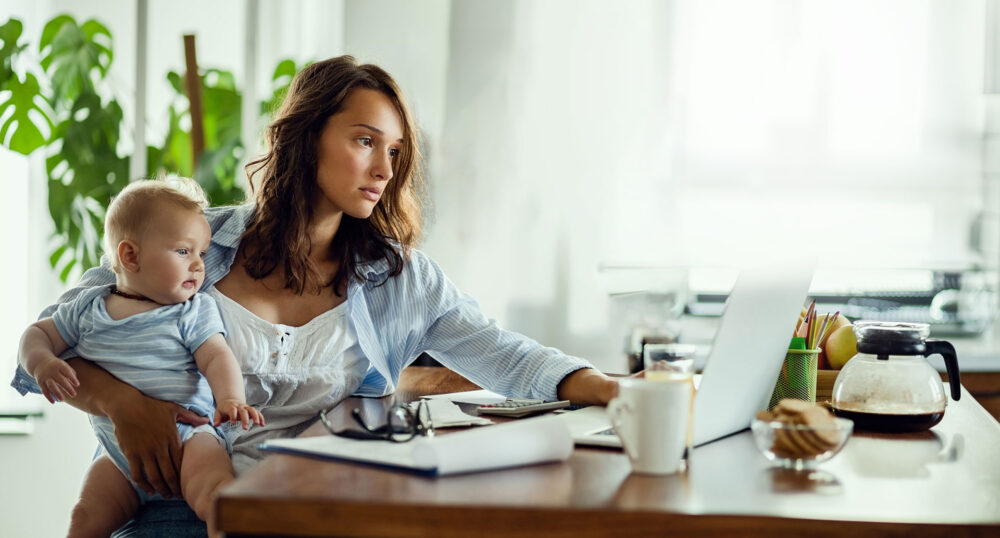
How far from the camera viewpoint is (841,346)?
153 centimetres

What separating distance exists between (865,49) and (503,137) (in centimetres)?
120

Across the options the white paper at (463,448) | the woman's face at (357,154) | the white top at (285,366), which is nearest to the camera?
the white paper at (463,448)

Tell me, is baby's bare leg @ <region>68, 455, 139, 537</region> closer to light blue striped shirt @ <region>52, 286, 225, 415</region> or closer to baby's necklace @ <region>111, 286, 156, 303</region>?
light blue striped shirt @ <region>52, 286, 225, 415</region>

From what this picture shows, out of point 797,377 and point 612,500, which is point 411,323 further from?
point 612,500

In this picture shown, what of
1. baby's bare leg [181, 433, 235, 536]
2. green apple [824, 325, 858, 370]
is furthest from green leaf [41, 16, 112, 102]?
green apple [824, 325, 858, 370]

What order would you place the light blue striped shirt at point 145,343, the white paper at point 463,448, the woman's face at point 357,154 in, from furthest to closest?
1. the woman's face at point 357,154
2. the light blue striped shirt at point 145,343
3. the white paper at point 463,448

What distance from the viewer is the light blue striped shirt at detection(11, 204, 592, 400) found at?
64.2 inches

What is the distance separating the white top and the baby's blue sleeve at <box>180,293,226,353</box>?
0.05 metres

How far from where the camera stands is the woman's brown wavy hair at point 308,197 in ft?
5.68

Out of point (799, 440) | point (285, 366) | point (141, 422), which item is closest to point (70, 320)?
point (141, 422)

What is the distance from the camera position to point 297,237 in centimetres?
174

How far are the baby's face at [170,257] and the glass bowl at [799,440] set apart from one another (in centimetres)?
94

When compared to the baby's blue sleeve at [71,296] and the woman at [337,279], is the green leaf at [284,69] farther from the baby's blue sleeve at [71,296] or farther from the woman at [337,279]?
the baby's blue sleeve at [71,296]

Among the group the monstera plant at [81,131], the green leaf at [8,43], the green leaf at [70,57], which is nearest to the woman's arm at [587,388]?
the monstera plant at [81,131]
